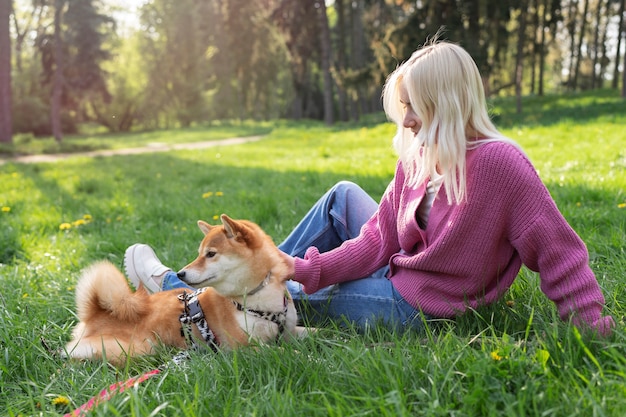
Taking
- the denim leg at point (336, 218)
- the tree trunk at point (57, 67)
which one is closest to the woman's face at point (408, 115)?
the denim leg at point (336, 218)

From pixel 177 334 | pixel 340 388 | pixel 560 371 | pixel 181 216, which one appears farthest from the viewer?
pixel 181 216

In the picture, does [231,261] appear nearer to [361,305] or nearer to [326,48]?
[361,305]

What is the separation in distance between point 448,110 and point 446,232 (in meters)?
0.55

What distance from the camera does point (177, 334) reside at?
272cm

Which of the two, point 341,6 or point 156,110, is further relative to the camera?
point 156,110

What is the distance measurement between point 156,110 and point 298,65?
18259 mm

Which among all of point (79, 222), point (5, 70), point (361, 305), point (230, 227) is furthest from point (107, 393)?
point (5, 70)

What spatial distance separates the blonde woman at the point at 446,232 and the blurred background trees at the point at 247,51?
10.5m

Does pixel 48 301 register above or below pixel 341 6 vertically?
below

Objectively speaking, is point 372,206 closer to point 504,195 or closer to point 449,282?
point 449,282

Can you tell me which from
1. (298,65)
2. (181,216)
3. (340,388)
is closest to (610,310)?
(340,388)

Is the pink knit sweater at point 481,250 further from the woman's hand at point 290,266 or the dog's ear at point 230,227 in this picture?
the dog's ear at point 230,227

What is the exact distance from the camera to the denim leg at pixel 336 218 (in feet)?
10.7

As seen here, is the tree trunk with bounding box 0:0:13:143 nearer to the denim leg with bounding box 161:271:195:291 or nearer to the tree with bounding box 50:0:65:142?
the tree with bounding box 50:0:65:142
